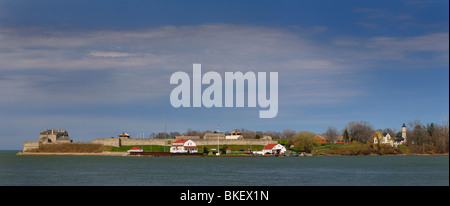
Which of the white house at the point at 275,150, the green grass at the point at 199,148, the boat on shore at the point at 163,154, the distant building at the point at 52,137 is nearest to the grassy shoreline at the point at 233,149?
the green grass at the point at 199,148

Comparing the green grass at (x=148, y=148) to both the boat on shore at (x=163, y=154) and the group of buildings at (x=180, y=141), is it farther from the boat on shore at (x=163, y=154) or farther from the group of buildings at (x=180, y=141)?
the boat on shore at (x=163, y=154)

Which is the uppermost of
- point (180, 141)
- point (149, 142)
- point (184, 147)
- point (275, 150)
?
point (180, 141)

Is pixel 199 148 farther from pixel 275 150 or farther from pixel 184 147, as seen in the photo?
pixel 275 150

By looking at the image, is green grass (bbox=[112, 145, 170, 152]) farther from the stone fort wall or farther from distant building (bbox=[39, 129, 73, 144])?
distant building (bbox=[39, 129, 73, 144])

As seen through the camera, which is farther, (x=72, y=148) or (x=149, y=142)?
(x=149, y=142)

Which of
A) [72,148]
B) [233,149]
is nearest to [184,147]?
[233,149]

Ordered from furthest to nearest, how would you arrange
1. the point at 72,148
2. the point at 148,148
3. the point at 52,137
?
the point at 52,137 → the point at 148,148 → the point at 72,148

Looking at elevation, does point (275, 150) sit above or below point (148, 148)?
below

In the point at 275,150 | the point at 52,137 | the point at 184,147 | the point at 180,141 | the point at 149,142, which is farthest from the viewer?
the point at 52,137

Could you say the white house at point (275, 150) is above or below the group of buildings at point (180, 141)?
below

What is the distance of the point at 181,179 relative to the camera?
41938mm

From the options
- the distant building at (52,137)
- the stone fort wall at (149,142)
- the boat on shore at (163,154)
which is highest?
the distant building at (52,137)

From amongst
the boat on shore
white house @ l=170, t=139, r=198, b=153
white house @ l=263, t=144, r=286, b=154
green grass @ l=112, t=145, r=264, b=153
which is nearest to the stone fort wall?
green grass @ l=112, t=145, r=264, b=153
